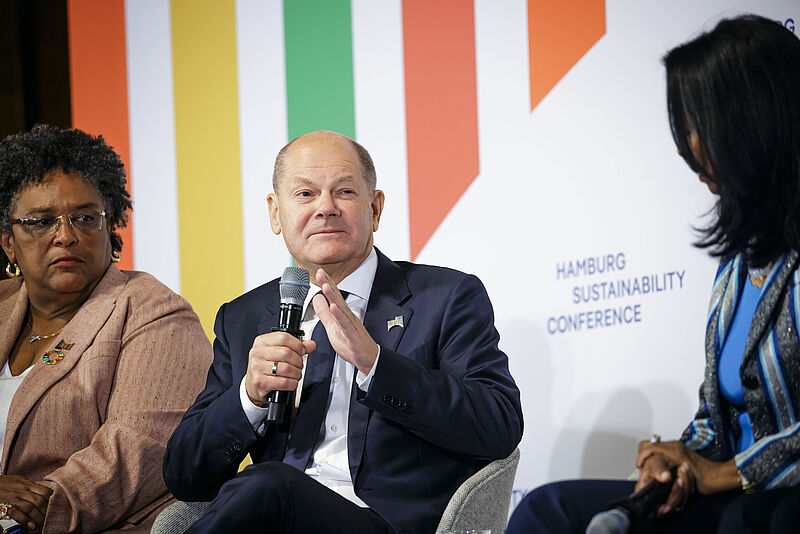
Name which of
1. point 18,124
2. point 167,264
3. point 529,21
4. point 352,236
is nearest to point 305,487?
point 352,236

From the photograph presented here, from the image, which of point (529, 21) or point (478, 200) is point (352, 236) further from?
point (529, 21)

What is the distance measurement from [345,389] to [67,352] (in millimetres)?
1094

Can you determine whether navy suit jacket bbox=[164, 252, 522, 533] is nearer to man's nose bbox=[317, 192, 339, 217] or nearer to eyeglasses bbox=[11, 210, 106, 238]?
man's nose bbox=[317, 192, 339, 217]

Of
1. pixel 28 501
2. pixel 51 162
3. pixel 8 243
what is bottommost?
pixel 28 501

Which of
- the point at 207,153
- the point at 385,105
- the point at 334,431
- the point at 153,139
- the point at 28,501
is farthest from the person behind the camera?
the point at 153,139

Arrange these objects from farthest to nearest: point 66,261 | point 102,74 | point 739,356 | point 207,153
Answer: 1. point 102,74
2. point 207,153
3. point 66,261
4. point 739,356

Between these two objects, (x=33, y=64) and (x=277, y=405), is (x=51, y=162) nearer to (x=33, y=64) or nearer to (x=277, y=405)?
(x=277, y=405)

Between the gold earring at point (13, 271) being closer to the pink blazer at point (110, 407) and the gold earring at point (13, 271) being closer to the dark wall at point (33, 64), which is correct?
the pink blazer at point (110, 407)

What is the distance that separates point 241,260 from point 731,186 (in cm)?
276

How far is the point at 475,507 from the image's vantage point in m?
2.47

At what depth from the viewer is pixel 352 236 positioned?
2893mm

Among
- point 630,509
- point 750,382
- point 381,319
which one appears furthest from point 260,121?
point 630,509

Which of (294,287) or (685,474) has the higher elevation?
(294,287)

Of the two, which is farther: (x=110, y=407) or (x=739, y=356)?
(x=110, y=407)
